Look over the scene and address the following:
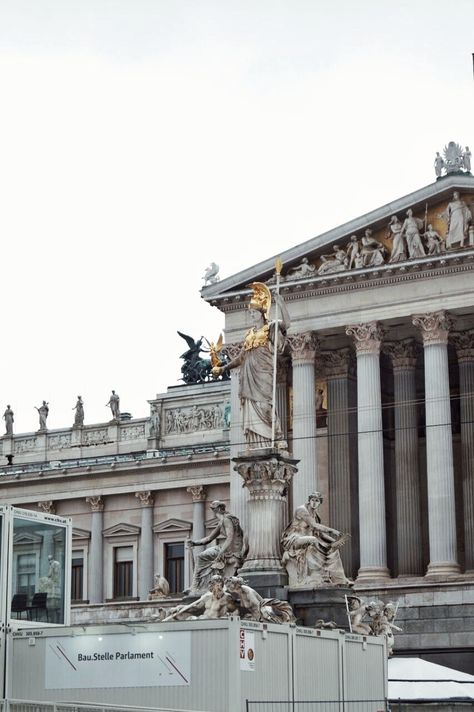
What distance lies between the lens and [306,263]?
218 ft

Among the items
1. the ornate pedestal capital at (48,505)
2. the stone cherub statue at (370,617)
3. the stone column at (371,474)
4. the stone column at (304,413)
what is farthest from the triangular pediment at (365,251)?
the stone cherub statue at (370,617)

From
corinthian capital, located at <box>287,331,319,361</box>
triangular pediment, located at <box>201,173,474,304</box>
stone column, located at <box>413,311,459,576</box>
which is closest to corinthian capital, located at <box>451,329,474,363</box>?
stone column, located at <box>413,311,459,576</box>

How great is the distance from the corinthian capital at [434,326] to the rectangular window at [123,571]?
29.5m

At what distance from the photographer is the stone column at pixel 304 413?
63.9 m

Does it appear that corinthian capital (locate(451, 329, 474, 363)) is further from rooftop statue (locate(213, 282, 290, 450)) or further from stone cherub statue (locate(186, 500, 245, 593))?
stone cherub statue (locate(186, 500, 245, 593))

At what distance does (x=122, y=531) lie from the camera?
86.6 m

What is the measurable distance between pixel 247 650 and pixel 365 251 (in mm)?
41639

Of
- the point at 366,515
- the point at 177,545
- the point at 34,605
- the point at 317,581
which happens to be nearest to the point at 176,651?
the point at 34,605

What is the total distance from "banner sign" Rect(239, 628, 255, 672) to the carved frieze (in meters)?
62.3

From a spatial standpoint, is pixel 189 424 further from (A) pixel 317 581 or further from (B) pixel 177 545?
(A) pixel 317 581

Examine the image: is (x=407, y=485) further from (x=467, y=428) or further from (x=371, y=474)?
(x=467, y=428)

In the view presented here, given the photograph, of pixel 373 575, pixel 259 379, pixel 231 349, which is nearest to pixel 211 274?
pixel 231 349

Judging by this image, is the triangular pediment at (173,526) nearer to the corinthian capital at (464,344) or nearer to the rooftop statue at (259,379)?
the corinthian capital at (464,344)

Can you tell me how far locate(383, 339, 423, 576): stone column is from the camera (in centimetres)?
6412
